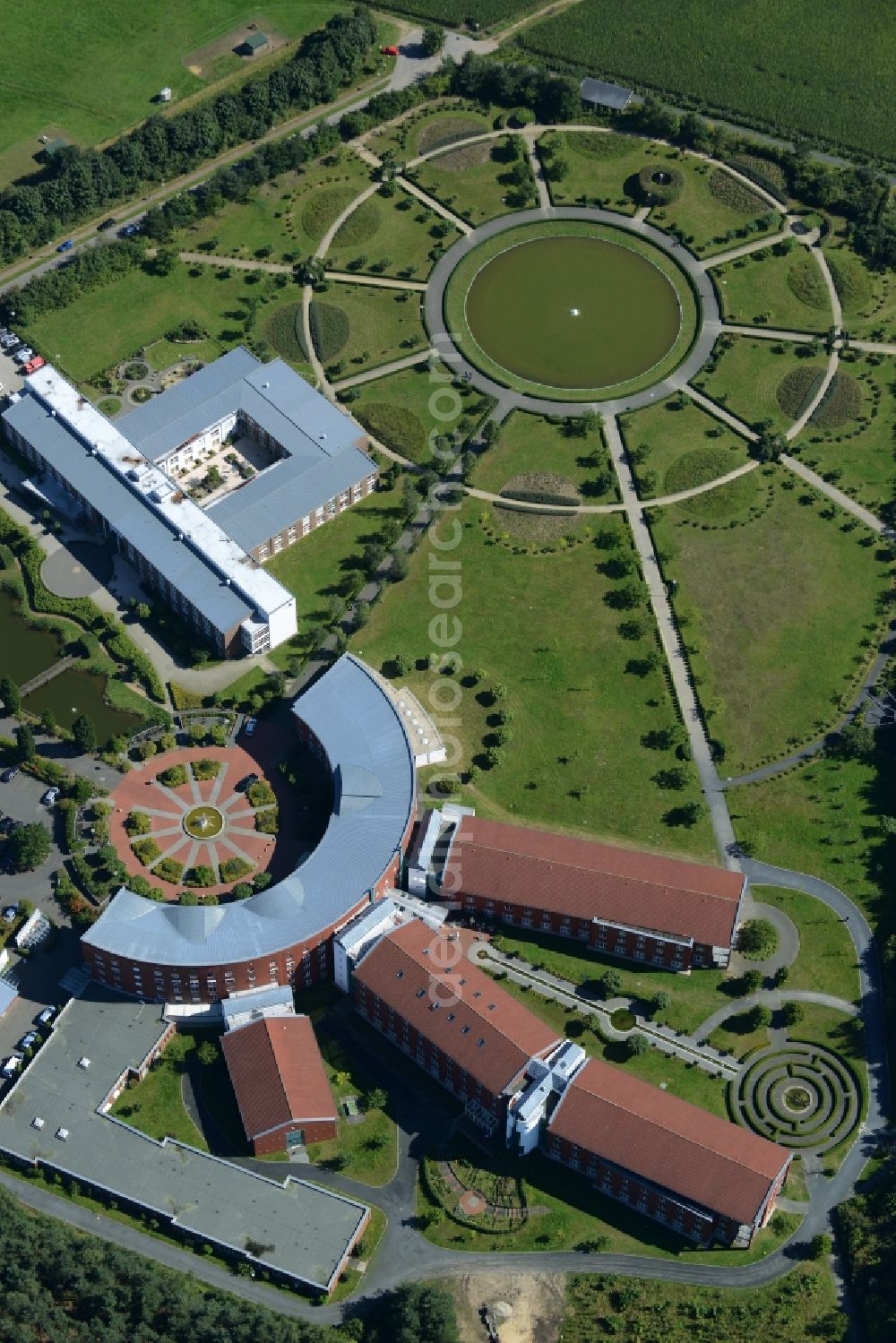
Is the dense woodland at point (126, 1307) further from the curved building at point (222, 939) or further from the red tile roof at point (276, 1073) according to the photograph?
the curved building at point (222, 939)

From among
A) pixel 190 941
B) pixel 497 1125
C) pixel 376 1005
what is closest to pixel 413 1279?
pixel 497 1125

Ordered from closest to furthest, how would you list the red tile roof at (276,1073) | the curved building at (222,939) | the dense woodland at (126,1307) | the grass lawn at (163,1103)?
the dense woodland at (126,1307), the red tile roof at (276,1073), the grass lawn at (163,1103), the curved building at (222,939)

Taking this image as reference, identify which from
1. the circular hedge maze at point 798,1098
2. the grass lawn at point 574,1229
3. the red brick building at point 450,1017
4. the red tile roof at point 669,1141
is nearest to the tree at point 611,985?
the red brick building at point 450,1017

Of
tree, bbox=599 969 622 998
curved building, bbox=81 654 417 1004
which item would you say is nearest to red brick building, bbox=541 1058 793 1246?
tree, bbox=599 969 622 998

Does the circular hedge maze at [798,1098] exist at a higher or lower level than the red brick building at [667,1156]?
higher

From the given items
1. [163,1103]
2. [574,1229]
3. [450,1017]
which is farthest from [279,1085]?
[574,1229]

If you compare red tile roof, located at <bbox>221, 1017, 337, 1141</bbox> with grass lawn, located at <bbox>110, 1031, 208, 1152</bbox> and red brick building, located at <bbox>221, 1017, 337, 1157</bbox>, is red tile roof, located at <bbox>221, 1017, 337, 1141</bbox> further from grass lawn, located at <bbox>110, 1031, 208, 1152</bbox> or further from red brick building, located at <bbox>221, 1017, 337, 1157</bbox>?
grass lawn, located at <bbox>110, 1031, 208, 1152</bbox>
